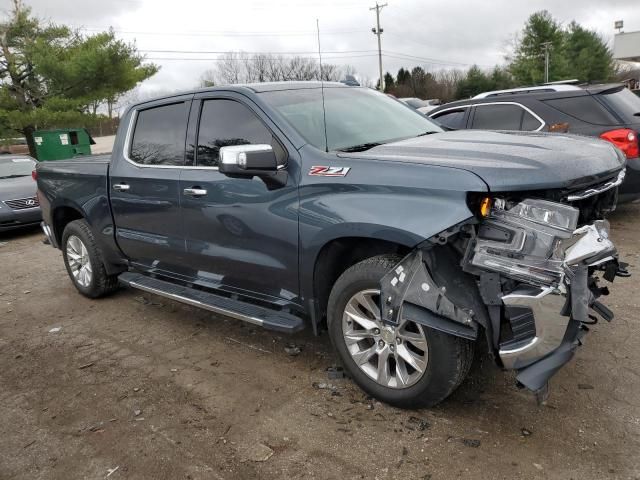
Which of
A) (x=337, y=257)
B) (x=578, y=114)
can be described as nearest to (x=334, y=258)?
Result: (x=337, y=257)

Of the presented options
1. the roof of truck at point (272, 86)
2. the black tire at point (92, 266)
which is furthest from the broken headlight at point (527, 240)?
the black tire at point (92, 266)

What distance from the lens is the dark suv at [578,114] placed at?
6.10 meters

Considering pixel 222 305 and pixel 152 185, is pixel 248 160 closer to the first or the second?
pixel 222 305

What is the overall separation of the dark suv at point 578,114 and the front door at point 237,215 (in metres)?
3.78

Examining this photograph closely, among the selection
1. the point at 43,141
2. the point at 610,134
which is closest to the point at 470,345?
the point at 610,134

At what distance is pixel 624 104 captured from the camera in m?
6.39

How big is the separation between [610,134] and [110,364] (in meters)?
5.70

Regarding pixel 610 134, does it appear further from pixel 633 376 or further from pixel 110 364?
pixel 110 364

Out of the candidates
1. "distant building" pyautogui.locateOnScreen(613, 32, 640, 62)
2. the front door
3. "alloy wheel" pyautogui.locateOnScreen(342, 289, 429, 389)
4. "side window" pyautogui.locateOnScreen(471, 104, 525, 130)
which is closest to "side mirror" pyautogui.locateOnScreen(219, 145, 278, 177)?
the front door

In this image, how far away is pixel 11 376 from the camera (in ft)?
13.1

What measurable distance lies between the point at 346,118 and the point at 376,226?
1185mm

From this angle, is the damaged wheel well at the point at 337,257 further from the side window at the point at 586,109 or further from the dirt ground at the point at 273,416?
the side window at the point at 586,109

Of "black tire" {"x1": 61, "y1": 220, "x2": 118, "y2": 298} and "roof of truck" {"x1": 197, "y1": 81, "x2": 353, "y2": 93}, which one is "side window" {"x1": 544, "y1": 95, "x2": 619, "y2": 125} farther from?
"black tire" {"x1": 61, "y1": 220, "x2": 118, "y2": 298}

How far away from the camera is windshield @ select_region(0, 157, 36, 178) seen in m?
10.5
